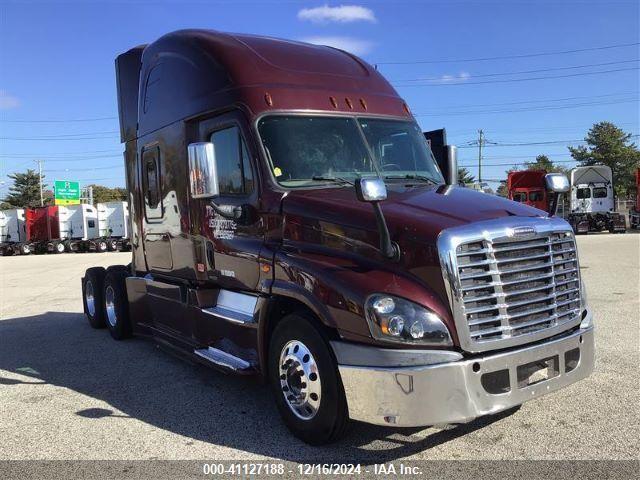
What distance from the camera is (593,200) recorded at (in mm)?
30797

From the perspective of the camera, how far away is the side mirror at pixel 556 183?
493 cm

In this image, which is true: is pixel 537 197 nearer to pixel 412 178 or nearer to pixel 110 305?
pixel 110 305

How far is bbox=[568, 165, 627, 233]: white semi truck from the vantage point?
30.6 meters

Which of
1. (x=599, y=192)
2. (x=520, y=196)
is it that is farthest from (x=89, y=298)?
(x=599, y=192)

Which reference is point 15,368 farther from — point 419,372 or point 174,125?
point 419,372

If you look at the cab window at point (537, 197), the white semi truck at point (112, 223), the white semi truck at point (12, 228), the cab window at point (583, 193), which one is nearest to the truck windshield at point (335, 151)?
the cab window at point (537, 197)

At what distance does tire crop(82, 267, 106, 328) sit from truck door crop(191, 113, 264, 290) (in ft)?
13.0

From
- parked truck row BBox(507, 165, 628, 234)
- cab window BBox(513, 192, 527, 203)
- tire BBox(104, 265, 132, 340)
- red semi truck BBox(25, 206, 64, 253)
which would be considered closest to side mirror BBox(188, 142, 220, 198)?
tire BBox(104, 265, 132, 340)

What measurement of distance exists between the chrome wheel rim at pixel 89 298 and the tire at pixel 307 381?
17.5 feet

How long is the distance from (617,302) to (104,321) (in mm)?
8152

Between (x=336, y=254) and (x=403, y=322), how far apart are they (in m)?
0.75

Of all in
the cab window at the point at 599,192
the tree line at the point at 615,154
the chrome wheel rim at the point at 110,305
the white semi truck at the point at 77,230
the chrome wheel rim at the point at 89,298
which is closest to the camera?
the chrome wheel rim at the point at 110,305

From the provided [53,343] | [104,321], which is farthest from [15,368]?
[104,321]

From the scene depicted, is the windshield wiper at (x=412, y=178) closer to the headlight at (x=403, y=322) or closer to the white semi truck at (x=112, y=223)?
the headlight at (x=403, y=322)
